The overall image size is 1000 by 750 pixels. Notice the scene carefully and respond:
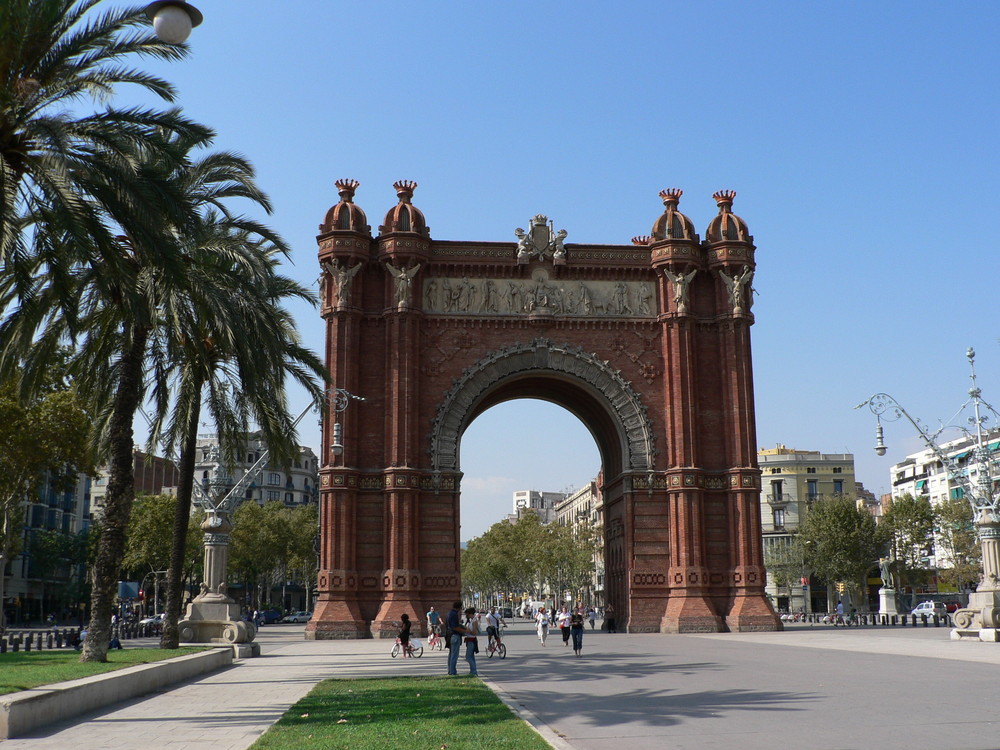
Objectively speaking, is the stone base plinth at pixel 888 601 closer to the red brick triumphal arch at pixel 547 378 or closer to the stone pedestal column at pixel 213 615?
the red brick triumphal arch at pixel 547 378

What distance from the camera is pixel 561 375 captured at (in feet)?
132

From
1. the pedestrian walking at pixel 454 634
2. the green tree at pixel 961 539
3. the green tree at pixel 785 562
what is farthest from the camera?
the green tree at pixel 785 562

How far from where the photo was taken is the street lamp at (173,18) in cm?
980

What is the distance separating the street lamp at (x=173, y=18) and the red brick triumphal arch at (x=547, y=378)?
91.9 ft

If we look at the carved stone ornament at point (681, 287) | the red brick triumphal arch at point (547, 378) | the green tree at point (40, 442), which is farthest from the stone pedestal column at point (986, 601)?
the green tree at point (40, 442)

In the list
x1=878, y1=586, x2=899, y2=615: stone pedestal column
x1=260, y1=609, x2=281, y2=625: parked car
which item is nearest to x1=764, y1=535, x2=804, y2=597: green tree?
x1=878, y1=586, x2=899, y2=615: stone pedestal column

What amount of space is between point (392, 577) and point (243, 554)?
3659 centimetres

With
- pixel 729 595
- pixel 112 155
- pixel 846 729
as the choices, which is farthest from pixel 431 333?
pixel 846 729

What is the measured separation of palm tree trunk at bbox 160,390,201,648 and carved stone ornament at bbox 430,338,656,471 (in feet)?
46.0

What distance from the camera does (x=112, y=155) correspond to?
15867mm

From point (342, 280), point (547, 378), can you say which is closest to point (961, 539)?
point (547, 378)

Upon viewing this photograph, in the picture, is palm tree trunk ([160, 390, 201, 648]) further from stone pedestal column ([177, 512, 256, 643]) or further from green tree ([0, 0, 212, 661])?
green tree ([0, 0, 212, 661])

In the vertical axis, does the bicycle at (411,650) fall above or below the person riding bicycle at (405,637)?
below

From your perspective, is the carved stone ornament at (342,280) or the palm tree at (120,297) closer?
the palm tree at (120,297)
